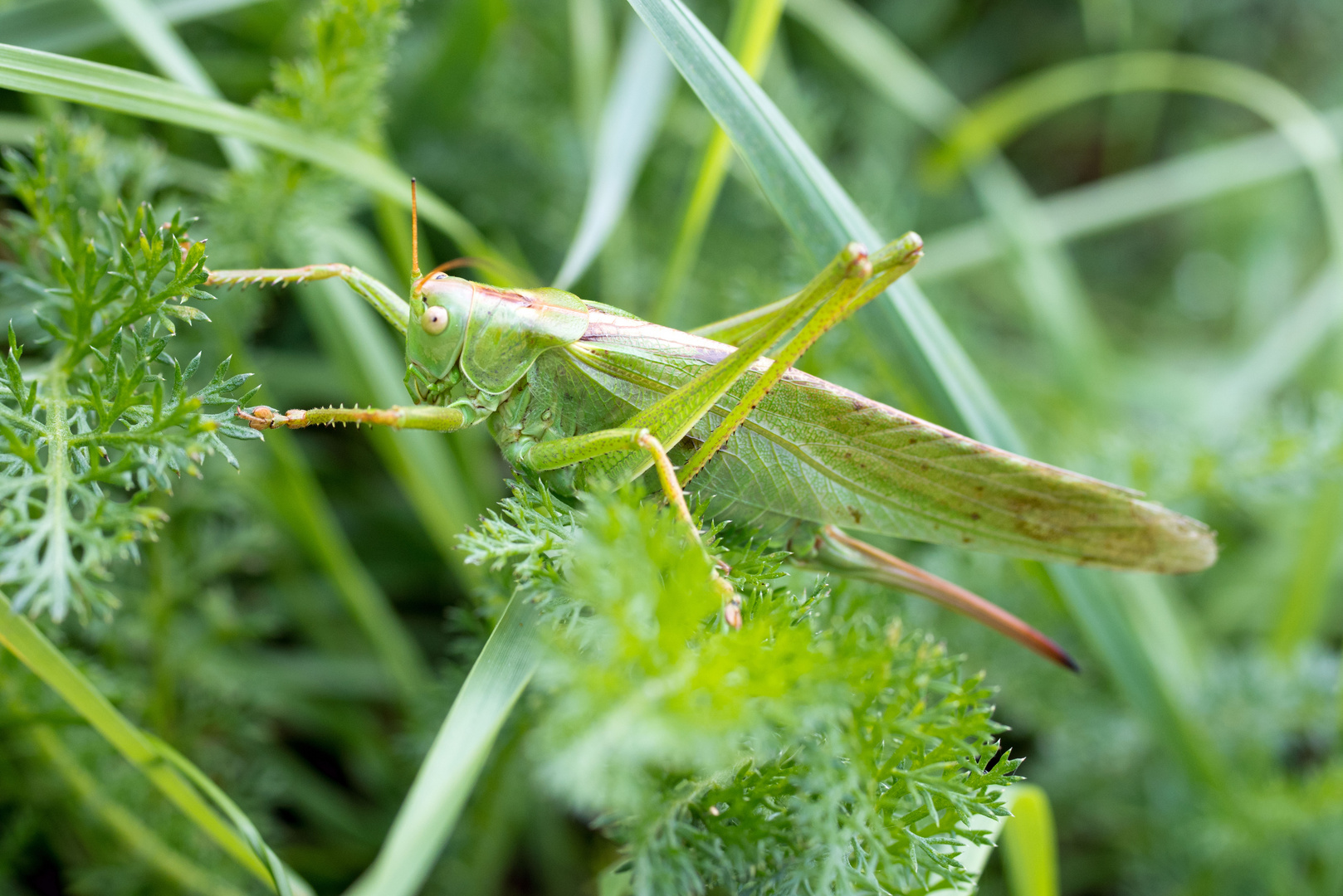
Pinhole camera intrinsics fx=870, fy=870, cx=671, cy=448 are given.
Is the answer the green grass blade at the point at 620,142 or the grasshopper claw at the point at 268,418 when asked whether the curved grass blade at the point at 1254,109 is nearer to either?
the green grass blade at the point at 620,142

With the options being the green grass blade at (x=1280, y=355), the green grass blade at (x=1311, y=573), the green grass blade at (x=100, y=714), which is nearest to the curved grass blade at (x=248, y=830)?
the green grass blade at (x=100, y=714)

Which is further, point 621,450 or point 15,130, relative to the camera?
point 15,130

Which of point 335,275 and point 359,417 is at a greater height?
point 335,275

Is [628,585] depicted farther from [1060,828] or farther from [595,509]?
[1060,828]

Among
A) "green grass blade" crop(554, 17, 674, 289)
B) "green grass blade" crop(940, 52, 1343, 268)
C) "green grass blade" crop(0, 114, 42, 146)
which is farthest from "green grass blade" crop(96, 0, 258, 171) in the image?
"green grass blade" crop(940, 52, 1343, 268)

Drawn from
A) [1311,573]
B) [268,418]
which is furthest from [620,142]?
[1311,573]

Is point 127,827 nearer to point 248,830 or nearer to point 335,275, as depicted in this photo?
point 248,830

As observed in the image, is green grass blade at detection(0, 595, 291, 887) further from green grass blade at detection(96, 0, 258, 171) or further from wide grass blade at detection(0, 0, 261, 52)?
wide grass blade at detection(0, 0, 261, 52)
